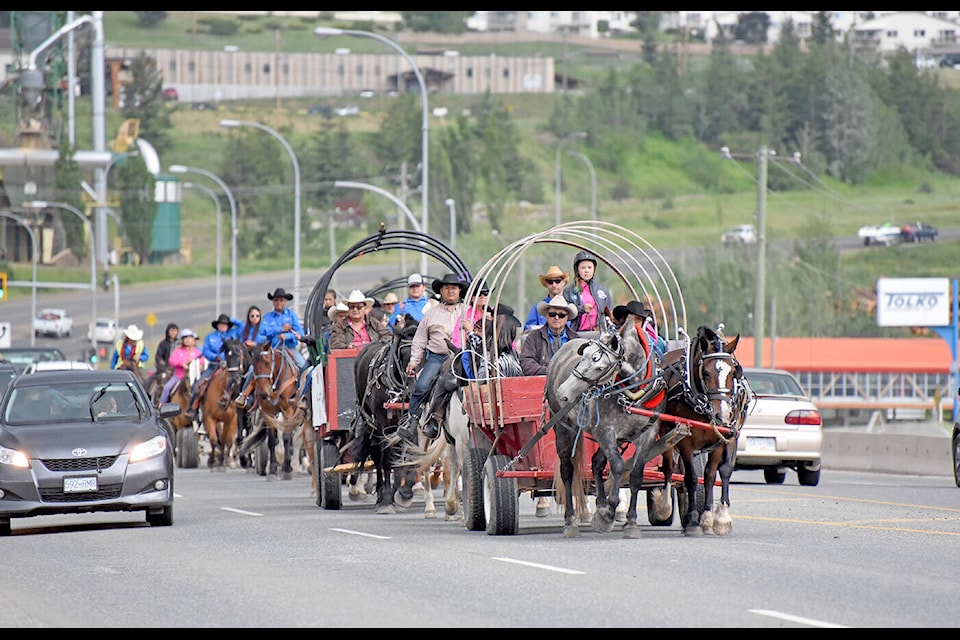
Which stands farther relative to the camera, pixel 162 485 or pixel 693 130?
pixel 693 130

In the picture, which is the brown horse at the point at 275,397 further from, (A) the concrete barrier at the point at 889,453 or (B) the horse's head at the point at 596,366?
(B) the horse's head at the point at 596,366

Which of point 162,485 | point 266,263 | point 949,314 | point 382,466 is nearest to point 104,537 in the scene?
point 162,485

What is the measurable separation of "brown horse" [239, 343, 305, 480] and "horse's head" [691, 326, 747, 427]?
1248 centimetres

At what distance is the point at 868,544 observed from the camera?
628 inches

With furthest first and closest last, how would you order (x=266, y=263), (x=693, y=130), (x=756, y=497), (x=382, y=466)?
(x=693, y=130) < (x=266, y=263) < (x=756, y=497) < (x=382, y=466)

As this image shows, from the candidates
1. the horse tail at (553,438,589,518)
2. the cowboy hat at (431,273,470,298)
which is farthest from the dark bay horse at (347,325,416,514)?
the horse tail at (553,438,589,518)

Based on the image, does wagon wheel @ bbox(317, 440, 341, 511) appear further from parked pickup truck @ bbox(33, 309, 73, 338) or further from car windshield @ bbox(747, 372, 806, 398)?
parked pickup truck @ bbox(33, 309, 73, 338)

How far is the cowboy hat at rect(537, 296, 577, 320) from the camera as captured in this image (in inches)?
695

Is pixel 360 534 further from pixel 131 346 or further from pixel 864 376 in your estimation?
pixel 864 376

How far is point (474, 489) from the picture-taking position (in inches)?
701

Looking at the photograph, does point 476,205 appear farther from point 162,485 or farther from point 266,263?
point 162,485

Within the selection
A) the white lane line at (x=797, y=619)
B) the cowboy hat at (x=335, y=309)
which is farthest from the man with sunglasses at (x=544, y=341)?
the white lane line at (x=797, y=619)

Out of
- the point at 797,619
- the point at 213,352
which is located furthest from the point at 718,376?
the point at 213,352

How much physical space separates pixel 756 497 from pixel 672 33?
174 metres
